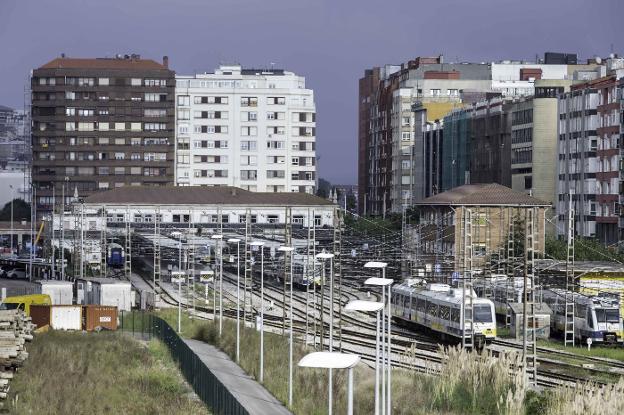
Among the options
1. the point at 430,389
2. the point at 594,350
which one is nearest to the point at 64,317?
the point at 594,350

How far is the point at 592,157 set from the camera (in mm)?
113688

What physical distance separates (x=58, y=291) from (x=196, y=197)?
64.8m

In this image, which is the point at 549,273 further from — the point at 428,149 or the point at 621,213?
the point at 428,149

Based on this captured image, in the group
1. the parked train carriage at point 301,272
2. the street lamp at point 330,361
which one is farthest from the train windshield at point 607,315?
the street lamp at point 330,361

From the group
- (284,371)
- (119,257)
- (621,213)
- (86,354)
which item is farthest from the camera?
(119,257)

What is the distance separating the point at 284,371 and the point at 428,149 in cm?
12079

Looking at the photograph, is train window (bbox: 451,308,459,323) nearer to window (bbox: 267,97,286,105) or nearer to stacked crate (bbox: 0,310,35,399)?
stacked crate (bbox: 0,310,35,399)

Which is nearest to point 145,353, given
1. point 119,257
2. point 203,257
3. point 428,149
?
point 203,257

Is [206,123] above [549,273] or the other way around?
above

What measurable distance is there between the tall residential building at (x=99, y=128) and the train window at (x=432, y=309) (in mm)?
117208

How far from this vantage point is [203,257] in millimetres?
111250

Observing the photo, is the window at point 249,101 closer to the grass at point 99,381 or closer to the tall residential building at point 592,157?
the tall residential building at point 592,157

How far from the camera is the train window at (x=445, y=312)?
64644 millimetres

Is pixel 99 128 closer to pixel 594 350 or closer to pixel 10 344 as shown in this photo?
pixel 594 350
